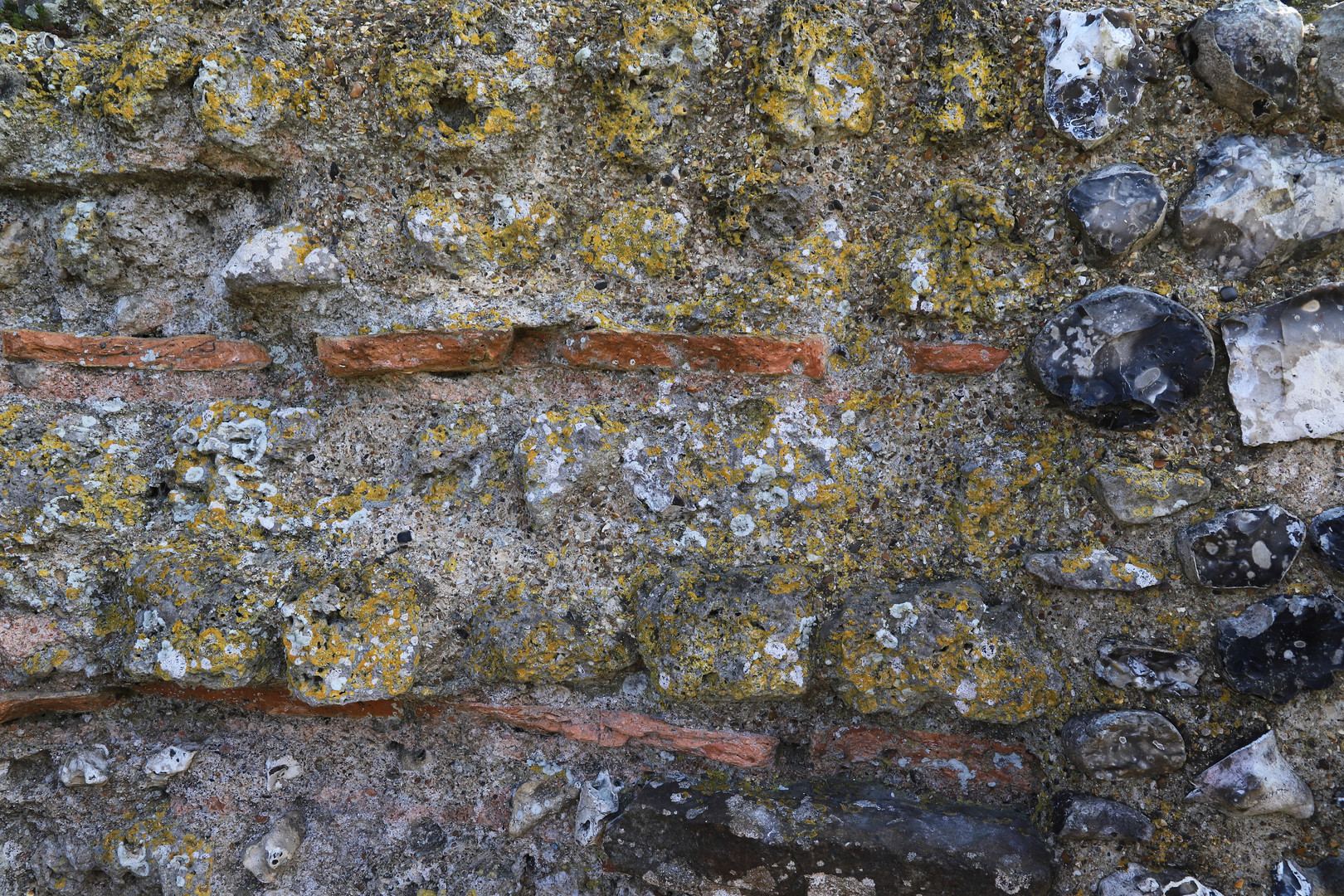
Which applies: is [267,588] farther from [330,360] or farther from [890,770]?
[890,770]

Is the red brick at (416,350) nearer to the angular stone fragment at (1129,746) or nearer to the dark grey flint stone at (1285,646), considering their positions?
the angular stone fragment at (1129,746)

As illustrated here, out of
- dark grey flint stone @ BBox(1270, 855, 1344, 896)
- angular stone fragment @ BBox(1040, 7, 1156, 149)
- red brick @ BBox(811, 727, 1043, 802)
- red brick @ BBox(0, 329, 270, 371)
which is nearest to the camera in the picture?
dark grey flint stone @ BBox(1270, 855, 1344, 896)

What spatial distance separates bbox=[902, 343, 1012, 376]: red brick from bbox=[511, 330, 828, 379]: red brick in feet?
0.54

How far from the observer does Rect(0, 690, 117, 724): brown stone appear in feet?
4.83

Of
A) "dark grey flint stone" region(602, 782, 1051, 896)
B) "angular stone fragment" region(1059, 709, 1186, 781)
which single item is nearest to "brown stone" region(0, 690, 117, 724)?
"dark grey flint stone" region(602, 782, 1051, 896)

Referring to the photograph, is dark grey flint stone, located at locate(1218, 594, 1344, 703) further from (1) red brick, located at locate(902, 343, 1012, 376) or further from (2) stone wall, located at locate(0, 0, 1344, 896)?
(1) red brick, located at locate(902, 343, 1012, 376)

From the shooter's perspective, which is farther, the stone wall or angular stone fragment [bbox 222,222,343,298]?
angular stone fragment [bbox 222,222,343,298]

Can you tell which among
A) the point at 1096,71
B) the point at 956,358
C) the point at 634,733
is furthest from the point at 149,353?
the point at 1096,71

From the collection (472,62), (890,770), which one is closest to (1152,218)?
(890,770)

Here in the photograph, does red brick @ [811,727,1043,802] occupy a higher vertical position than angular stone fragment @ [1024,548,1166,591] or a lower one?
lower

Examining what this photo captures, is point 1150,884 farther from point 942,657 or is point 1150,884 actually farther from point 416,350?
point 416,350

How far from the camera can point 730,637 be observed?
1388 mm

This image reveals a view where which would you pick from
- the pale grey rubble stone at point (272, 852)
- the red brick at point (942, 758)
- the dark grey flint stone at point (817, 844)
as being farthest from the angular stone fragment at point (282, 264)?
the red brick at point (942, 758)

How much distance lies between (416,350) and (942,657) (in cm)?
105
